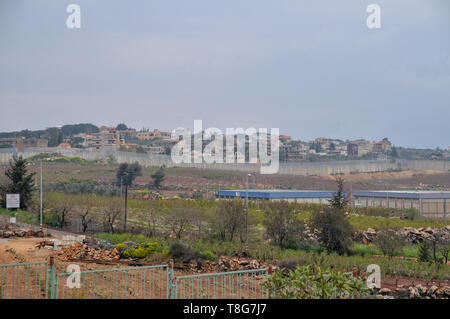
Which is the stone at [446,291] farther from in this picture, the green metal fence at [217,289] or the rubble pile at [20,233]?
the rubble pile at [20,233]

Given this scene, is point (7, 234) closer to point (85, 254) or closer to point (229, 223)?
point (85, 254)

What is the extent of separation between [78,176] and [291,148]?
3482 inches

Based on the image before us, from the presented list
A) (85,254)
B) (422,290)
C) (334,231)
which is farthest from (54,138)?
(422,290)

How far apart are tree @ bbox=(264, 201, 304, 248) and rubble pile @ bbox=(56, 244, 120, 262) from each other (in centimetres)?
1091

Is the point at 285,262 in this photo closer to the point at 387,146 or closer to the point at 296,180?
the point at 296,180

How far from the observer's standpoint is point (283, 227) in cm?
3189

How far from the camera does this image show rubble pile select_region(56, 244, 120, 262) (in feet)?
76.3

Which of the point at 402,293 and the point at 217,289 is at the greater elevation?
the point at 217,289

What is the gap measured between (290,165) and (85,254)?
68.2 m

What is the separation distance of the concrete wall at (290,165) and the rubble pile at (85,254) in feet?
201

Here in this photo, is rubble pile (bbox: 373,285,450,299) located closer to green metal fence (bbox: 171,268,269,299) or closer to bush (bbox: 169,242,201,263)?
green metal fence (bbox: 171,268,269,299)

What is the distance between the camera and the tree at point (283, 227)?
31.5 metres

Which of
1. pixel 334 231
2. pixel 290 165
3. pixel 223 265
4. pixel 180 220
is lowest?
pixel 223 265

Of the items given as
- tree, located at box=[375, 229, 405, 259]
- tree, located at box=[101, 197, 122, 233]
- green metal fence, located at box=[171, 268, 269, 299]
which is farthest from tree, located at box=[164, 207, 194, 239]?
green metal fence, located at box=[171, 268, 269, 299]
